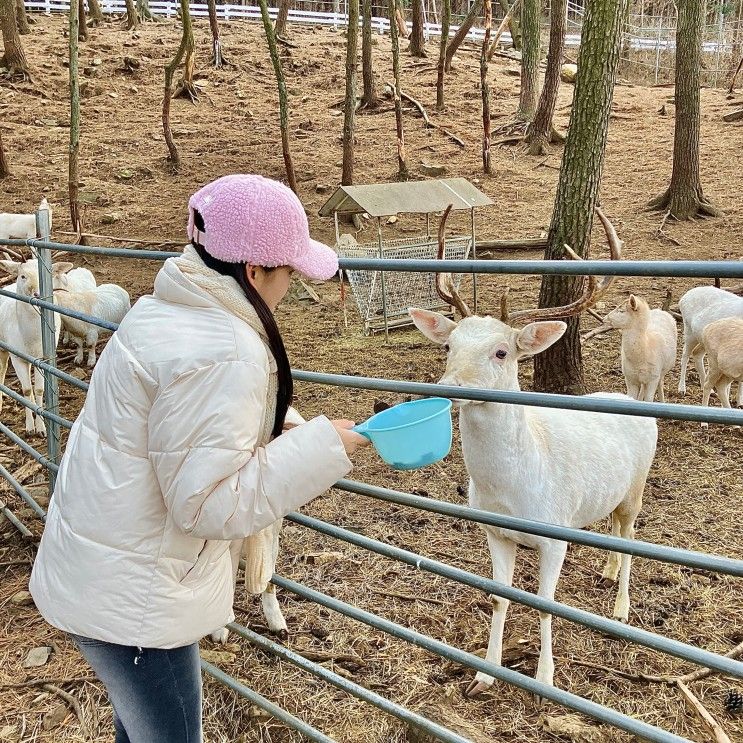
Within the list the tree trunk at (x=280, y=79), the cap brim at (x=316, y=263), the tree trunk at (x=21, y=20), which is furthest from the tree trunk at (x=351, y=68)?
the tree trunk at (x=21, y=20)

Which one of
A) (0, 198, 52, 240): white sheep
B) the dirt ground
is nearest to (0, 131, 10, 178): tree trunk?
the dirt ground

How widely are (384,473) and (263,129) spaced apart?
14.9 m

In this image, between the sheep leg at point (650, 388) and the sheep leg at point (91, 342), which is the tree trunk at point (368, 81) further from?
the sheep leg at point (650, 388)

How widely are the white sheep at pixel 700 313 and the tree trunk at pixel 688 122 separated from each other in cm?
491

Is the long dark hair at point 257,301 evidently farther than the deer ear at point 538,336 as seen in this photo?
No

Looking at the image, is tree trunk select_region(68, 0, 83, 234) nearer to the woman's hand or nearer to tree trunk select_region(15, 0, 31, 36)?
the woman's hand

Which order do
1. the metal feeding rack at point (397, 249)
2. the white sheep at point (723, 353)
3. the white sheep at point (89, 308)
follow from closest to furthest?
1. the white sheep at point (723, 353)
2. the white sheep at point (89, 308)
3. the metal feeding rack at point (397, 249)

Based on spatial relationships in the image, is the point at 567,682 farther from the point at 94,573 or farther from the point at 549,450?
the point at 94,573

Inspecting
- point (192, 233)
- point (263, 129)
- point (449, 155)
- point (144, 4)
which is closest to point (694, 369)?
point (192, 233)

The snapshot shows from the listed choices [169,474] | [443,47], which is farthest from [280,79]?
[169,474]

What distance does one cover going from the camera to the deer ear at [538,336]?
301cm

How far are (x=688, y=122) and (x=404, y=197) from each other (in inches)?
202

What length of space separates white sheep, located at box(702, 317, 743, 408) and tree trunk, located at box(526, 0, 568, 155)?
9703 mm

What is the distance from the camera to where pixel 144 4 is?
27219 mm
